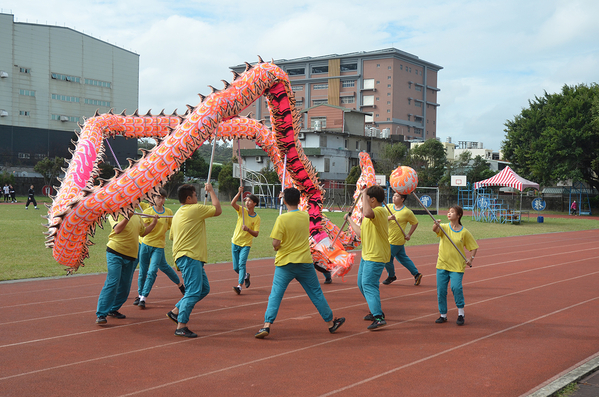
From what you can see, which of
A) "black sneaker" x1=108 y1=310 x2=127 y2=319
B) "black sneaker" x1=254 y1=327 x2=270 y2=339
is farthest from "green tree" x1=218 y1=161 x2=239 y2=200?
"black sneaker" x1=254 y1=327 x2=270 y2=339

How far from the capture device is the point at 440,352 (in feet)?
19.0

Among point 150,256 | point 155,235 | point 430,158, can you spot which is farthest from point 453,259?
→ point 430,158

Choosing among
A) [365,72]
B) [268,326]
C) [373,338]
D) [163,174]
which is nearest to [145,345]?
[268,326]

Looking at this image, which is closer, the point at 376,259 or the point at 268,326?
the point at 268,326

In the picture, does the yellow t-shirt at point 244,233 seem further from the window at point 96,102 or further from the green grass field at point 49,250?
the window at point 96,102

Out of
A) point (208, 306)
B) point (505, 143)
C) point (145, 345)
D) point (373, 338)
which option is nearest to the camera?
point (145, 345)

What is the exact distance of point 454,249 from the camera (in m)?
6.93

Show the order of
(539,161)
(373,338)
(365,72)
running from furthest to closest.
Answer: (365,72) < (539,161) < (373,338)

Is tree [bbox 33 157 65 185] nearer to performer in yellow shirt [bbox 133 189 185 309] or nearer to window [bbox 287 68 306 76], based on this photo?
performer in yellow shirt [bbox 133 189 185 309]

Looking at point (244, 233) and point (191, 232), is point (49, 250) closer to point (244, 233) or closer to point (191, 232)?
point (244, 233)

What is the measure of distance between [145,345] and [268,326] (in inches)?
56.4

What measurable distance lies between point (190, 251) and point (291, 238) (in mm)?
1241

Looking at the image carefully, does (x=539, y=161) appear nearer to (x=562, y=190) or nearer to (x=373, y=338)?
(x=562, y=190)

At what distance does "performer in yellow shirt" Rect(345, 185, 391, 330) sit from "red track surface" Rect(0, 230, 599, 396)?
1.14ft
